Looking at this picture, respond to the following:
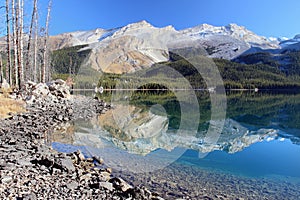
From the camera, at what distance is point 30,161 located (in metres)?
6.88

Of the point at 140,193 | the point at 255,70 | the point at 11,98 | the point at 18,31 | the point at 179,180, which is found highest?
the point at 255,70

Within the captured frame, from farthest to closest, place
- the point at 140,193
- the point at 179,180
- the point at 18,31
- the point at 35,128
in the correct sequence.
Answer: the point at 18,31
the point at 35,128
the point at 179,180
the point at 140,193

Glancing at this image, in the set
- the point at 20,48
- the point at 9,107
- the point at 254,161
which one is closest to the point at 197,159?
the point at 254,161

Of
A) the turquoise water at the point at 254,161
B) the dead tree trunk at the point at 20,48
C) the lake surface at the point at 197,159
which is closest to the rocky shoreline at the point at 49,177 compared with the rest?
the lake surface at the point at 197,159

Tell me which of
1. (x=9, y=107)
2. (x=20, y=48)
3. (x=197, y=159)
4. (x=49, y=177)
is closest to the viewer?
(x=49, y=177)

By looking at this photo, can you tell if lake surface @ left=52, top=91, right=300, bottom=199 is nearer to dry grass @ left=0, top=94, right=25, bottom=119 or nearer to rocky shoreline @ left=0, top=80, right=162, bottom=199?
rocky shoreline @ left=0, top=80, right=162, bottom=199

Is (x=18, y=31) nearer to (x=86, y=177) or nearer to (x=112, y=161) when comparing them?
(x=112, y=161)

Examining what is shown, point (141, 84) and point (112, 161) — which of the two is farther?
point (141, 84)

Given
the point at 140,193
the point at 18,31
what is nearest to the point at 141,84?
the point at 18,31

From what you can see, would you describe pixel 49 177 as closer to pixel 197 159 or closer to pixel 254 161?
pixel 197 159

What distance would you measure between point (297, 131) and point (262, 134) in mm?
3584

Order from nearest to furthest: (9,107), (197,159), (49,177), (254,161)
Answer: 1. (49,177)
2. (197,159)
3. (254,161)
4. (9,107)

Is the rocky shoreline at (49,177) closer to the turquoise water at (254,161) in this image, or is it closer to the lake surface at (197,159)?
the lake surface at (197,159)

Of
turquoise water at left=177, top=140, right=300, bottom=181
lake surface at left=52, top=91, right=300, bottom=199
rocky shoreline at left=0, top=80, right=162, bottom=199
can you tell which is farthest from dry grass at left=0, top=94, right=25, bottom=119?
turquoise water at left=177, top=140, right=300, bottom=181
